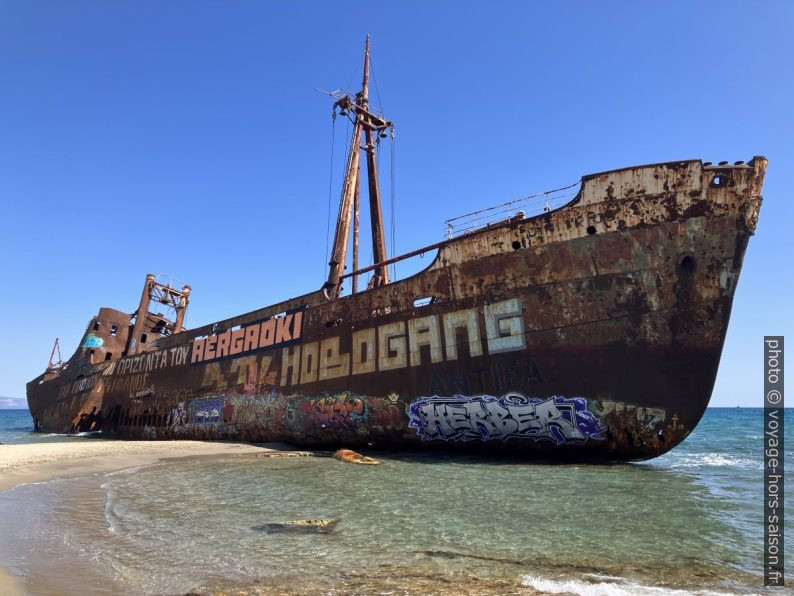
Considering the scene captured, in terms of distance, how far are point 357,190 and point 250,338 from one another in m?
7.98

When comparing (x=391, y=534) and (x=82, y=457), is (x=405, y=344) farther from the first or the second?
(x=82, y=457)

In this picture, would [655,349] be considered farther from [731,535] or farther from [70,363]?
[70,363]

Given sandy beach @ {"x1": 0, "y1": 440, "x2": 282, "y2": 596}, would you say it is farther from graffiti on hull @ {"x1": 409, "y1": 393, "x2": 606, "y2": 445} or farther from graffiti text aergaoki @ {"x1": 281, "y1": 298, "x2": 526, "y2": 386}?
graffiti on hull @ {"x1": 409, "y1": 393, "x2": 606, "y2": 445}

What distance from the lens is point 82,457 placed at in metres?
12.0

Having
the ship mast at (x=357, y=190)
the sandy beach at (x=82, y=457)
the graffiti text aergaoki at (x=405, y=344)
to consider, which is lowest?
the sandy beach at (x=82, y=457)

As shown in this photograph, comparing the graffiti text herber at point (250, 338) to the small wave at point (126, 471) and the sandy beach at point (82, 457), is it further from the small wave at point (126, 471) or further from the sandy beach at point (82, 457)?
the small wave at point (126, 471)

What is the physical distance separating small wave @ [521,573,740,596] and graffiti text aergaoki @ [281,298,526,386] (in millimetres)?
7618

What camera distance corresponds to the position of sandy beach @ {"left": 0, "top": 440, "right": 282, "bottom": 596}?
9281mm

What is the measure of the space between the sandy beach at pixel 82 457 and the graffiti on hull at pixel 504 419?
5.55 m

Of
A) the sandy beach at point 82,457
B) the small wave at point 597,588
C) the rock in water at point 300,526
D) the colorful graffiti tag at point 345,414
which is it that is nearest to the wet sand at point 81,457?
the sandy beach at point 82,457

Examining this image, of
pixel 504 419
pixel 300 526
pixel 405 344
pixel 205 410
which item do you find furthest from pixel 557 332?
pixel 205 410

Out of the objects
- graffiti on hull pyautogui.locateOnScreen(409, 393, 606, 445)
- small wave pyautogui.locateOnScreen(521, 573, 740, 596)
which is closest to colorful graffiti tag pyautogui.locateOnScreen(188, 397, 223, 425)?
graffiti on hull pyautogui.locateOnScreen(409, 393, 606, 445)

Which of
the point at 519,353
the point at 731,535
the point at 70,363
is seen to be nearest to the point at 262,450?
the point at 519,353

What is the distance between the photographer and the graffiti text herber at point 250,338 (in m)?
17.0
